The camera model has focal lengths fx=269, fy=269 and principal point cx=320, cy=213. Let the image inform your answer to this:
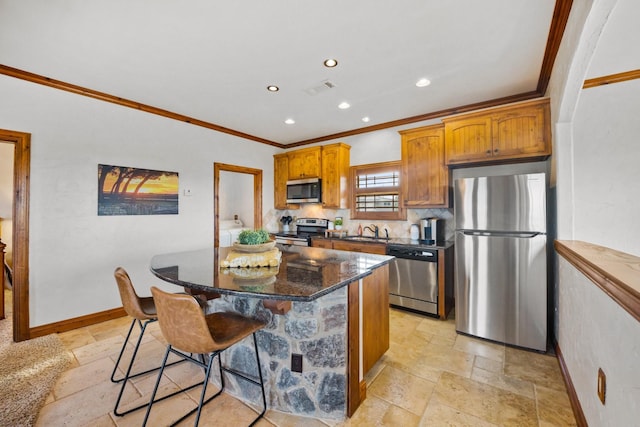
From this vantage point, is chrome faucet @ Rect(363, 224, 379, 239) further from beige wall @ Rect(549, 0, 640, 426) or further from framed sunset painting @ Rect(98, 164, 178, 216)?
framed sunset painting @ Rect(98, 164, 178, 216)

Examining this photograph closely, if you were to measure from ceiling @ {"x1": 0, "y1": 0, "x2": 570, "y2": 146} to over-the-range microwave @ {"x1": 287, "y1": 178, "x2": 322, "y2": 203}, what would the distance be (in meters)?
1.44

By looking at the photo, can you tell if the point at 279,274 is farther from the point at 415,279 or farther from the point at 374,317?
the point at 415,279

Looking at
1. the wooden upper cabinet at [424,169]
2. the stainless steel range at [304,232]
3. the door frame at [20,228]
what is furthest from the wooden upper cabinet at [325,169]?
the door frame at [20,228]

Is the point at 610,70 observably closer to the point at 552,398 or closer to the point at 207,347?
the point at 552,398

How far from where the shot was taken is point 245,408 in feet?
5.81

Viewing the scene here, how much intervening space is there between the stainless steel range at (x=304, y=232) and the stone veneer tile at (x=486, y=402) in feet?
9.34

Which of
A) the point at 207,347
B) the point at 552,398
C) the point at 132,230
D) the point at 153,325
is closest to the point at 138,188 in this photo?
the point at 132,230

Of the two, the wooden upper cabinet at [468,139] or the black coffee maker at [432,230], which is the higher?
the wooden upper cabinet at [468,139]

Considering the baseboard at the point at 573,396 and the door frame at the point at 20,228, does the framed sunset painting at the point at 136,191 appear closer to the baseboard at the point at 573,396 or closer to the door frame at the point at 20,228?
the door frame at the point at 20,228

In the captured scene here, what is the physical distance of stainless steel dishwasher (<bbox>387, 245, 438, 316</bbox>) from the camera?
321 cm

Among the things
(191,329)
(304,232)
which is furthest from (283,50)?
(304,232)

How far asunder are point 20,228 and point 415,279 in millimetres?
4233

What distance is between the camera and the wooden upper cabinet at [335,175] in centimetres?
445

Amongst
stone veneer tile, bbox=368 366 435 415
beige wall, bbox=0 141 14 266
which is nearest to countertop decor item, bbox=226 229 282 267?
stone veneer tile, bbox=368 366 435 415
